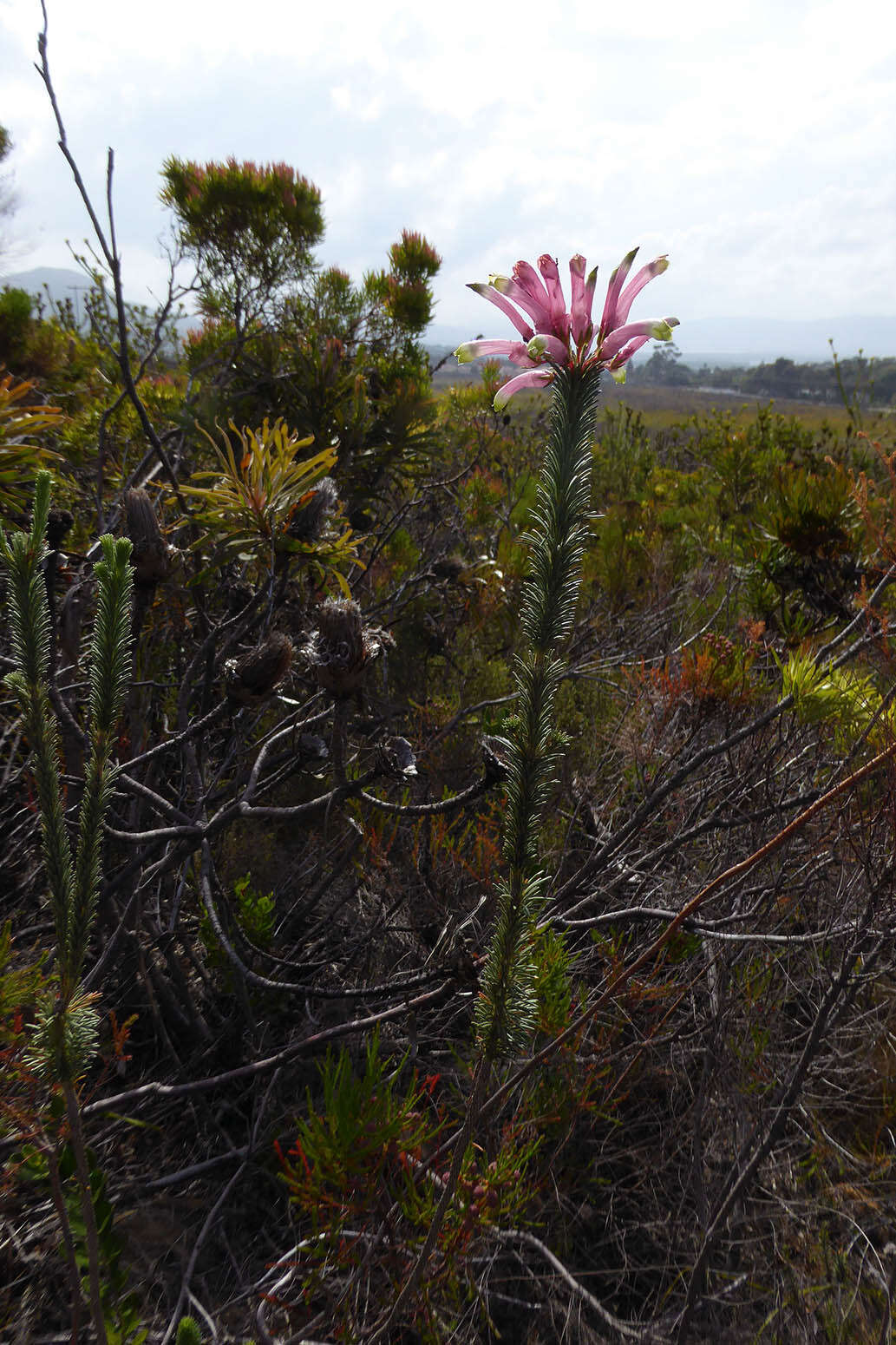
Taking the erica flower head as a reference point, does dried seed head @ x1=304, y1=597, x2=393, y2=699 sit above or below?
below

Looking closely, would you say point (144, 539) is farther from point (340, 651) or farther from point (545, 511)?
point (545, 511)

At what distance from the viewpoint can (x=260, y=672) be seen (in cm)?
134

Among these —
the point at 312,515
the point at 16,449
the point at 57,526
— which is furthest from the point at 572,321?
the point at 57,526

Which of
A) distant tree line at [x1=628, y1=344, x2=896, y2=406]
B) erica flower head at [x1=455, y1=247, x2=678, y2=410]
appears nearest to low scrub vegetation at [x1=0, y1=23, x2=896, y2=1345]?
erica flower head at [x1=455, y1=247, x2=678, y2=410]

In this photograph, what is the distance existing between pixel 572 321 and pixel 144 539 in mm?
1077

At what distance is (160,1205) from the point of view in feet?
A: 4.90

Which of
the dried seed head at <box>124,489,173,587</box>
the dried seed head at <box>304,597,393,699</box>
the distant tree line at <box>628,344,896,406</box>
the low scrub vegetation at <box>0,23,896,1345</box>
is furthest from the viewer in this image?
the distant tree line at <box>628,344,896,406</box>

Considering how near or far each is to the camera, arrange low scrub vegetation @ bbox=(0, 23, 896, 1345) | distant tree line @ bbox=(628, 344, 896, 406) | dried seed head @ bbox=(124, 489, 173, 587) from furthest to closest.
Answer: distant tree line @ bbox=(628, 344, 896, 406), dried seed head @ bbox=(124, 489, 173, 587), low scrub vegetation @ bbox=(0, 23, 896, 1345)

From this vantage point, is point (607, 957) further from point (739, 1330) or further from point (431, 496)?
point (431, 496)

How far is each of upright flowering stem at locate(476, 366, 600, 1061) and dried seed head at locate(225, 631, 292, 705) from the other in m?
0.67

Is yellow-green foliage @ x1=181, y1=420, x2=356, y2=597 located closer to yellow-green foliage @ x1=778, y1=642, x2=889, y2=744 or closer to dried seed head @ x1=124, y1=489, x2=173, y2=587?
dried seed head @ x1=124, y1=489, x2=173, y2=587

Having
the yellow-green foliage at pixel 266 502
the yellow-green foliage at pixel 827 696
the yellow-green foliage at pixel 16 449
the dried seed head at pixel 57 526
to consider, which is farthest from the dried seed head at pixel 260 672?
the yellow-green foliage at pixel 827 696

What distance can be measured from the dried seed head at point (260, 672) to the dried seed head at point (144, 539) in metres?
0.32

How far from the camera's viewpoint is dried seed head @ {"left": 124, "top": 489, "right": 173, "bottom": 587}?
55.8 inches
